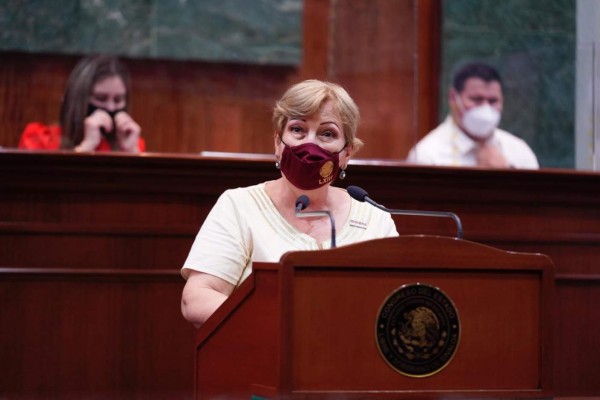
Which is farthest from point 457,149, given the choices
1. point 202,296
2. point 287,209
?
point 202,296

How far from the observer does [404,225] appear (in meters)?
3.33

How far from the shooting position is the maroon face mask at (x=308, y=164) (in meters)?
2.37

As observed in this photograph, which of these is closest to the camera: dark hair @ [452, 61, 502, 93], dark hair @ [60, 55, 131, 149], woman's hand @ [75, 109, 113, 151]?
woman's hand @ [75, 109, 113, 151]

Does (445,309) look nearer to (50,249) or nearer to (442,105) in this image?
(50,249)

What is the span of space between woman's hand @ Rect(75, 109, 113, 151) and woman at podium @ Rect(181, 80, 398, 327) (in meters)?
1.77

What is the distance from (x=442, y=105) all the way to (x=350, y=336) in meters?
A: 3.82

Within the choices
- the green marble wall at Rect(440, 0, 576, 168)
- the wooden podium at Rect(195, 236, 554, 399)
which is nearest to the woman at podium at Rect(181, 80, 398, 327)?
the wooden podium at Rect(195, 236, 554, 399)

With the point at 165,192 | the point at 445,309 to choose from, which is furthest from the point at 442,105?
the point at 445,309

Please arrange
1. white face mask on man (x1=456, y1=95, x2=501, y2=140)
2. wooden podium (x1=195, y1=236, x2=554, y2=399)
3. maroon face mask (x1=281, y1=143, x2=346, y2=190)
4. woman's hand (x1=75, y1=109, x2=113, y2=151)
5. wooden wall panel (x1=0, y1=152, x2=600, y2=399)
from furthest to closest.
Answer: white face mask on man (x1=456, y1=95, x2=501, y2=140), woman's hand (x1=75, y1=109, x2=113, y2=151), wooden wall panel (x1=0, y1=152, x2=600, y2=399), maroon face mask (x1=281, y1=143, x2=346, y2=190), wooden podium (x1=195, y1=236, x2=554, y2=399)

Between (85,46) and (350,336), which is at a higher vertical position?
(85,46)

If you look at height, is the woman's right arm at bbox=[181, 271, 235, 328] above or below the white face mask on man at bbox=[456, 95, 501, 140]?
below

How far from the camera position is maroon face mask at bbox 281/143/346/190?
2.37 meters

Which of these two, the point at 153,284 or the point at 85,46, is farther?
the point at 85,46

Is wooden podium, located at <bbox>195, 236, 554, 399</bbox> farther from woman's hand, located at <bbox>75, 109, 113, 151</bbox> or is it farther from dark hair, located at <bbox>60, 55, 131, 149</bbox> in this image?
dark hair, located at <bbox>60, 55, 131, 149</bbox>
